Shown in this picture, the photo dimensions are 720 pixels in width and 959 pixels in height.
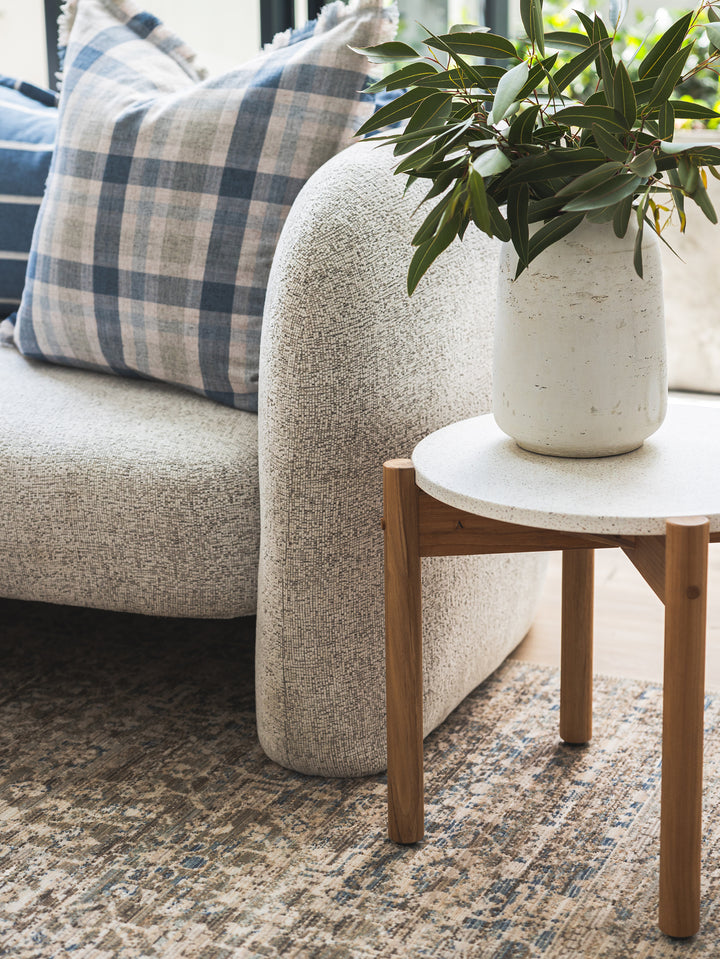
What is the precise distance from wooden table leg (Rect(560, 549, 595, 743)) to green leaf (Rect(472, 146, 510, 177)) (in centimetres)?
56

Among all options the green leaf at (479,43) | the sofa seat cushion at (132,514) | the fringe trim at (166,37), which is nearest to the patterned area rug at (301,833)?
the sofa seat cushion at (132,514)

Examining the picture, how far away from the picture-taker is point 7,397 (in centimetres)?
144

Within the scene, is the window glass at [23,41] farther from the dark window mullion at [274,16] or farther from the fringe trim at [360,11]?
the fringe trim at [360,11]

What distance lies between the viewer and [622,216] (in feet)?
3.09

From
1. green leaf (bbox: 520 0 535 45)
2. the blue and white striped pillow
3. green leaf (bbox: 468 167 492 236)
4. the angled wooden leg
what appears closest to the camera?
green leaf (bbox: 468 167 492 236)

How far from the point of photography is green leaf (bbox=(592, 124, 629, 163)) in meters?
0.90

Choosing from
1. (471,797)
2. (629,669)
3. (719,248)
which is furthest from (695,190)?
(719,248)

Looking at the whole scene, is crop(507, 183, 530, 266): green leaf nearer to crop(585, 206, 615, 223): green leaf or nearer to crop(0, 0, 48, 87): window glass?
crop(585, 206, 615, 223): green leaf

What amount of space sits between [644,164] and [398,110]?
239 millimetres

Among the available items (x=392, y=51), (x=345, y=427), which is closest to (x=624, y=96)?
(x=392, y=51)

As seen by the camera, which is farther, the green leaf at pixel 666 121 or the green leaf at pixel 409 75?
the green leaf at pixel 409 75

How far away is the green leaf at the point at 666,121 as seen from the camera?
90cm

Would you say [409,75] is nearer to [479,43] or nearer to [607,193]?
[479,43]

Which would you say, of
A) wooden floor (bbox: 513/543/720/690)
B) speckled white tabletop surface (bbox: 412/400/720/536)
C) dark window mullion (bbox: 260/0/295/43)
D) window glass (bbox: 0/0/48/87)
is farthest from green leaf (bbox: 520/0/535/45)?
window glass (bbox: 0/0/48/87)
